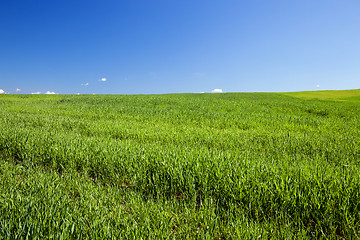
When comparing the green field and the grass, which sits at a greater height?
the grass

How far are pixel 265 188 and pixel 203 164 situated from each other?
1.12 m

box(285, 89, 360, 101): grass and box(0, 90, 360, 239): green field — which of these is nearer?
box(0, 90, 360, 239): green field

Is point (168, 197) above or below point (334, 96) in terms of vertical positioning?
below

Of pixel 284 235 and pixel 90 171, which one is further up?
pixel 90 171

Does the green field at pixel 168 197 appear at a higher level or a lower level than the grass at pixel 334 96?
lower

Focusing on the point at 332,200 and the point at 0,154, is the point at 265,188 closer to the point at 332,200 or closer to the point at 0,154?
the point at 332,200

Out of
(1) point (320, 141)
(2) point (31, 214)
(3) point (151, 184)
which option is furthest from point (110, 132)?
(1) point (320, 141)

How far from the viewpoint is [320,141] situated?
19.1ft

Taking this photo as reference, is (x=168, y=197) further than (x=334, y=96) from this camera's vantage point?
No

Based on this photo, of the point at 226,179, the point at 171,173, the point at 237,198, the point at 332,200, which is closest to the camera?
the point at 332,200

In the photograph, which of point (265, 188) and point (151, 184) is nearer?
point (265, 188)

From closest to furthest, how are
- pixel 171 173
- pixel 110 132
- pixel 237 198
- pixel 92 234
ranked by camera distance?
pixel 92 234 → pixel 237 198 → pixel 171 173 → pixel 110 132

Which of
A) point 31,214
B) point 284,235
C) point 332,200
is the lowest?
point 284,235

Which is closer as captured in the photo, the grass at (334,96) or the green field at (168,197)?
the green field at (168,197)
